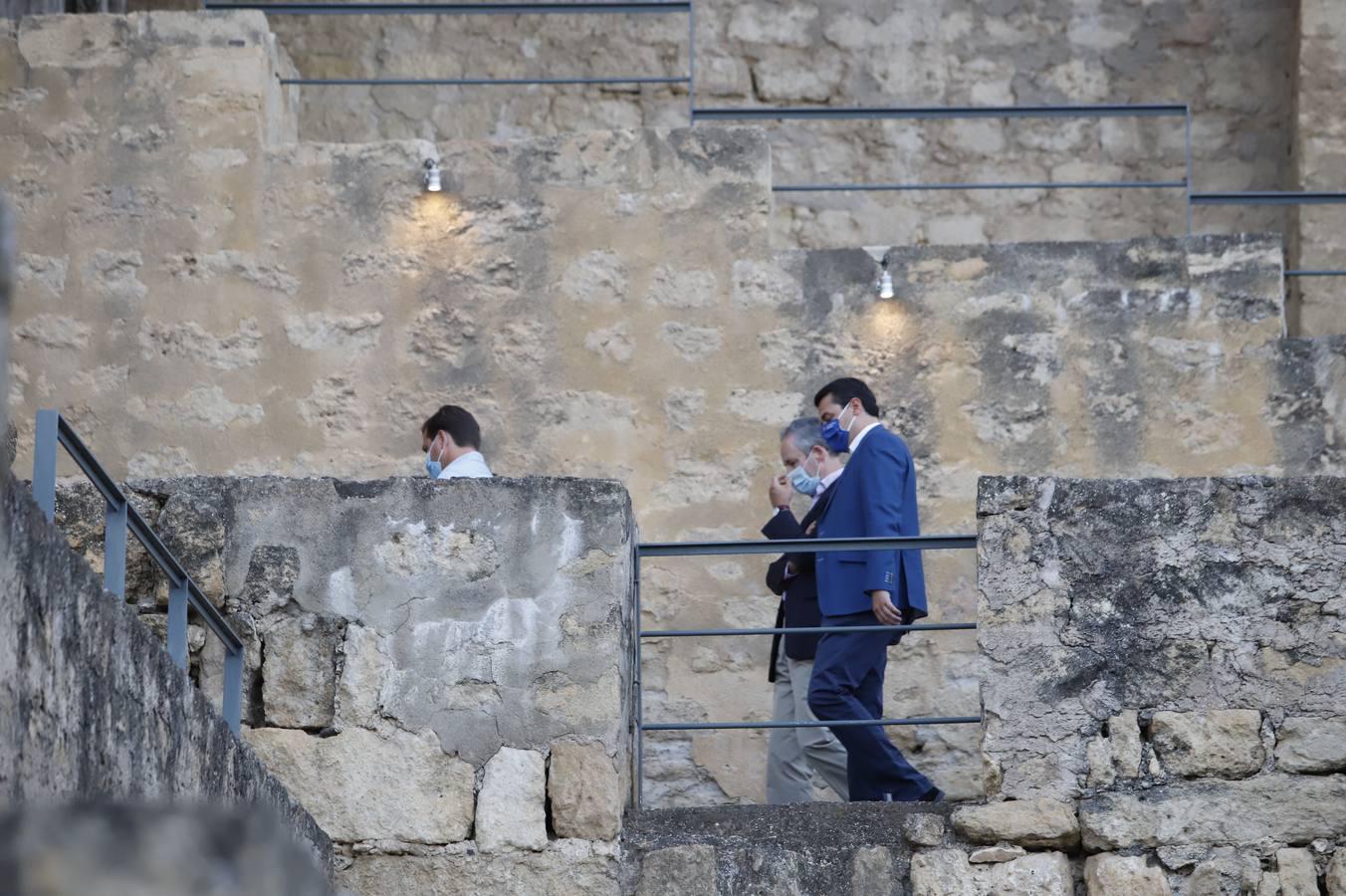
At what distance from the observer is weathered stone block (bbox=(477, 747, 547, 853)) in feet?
16.3

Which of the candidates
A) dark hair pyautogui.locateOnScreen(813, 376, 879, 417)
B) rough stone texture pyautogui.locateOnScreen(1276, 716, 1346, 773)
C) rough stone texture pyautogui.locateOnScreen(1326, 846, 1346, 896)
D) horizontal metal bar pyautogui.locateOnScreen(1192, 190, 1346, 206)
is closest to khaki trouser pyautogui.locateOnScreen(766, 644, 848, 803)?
dark hair pyautogui.locateOnScreen(813, 376, 879, 417)

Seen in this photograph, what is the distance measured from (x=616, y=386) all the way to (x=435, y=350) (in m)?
0.67

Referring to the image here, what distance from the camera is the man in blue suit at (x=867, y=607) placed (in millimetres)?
5387

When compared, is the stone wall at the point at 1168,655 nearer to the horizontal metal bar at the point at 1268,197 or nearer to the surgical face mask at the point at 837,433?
the surgical face mask at the point at 837,433

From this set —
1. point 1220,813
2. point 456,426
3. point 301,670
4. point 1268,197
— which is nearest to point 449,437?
point 456,426

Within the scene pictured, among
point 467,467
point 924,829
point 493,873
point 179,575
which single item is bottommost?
point 493,873

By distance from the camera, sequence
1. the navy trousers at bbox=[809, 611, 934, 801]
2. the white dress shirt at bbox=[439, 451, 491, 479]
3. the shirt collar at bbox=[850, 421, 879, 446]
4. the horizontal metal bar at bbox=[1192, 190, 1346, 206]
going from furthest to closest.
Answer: the horizontal metal bar at bbox=[1192, 190, 1346, 206]
the white dress shirt at bbox=[439, 451, 491, 479]
the shirt collar at bbox=[850, 421, 879, 446]
the navy trousers at bbox=[809, 611, 934, 801]

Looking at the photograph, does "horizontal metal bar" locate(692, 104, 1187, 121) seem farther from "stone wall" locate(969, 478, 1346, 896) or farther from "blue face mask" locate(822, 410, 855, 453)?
"stone wall" locate(969, 478, 1346, 896)

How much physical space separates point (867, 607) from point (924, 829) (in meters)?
0.70

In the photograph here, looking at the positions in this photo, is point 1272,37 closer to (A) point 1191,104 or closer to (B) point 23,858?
(A) point 1191,104

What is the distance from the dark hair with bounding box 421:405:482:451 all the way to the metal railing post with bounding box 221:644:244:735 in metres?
1.32

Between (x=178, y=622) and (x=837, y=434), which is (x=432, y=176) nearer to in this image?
(x=837, y=434)

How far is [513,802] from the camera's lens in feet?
16.4

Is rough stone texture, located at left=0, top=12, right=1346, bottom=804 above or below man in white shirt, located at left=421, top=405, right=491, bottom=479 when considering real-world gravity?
above
